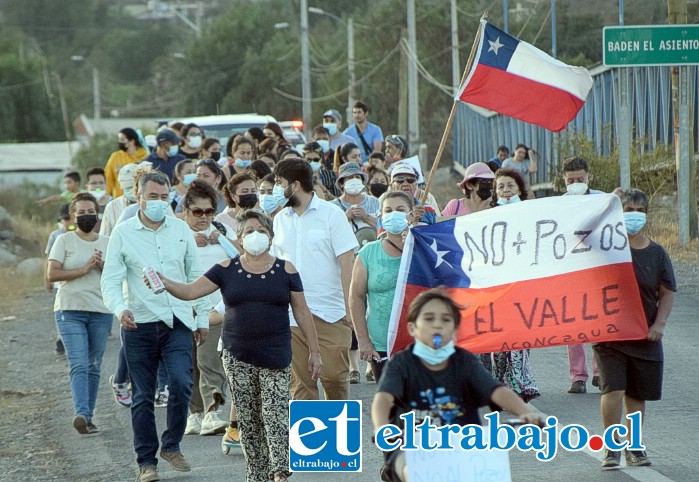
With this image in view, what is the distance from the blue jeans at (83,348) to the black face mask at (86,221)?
0.67m

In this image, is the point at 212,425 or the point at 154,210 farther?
the point at 212,425

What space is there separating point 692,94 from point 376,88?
108 ft

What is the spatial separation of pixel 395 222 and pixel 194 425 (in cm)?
288

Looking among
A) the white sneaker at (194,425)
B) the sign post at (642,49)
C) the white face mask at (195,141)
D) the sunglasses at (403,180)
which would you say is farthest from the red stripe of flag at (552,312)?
the sign post at (642,49)

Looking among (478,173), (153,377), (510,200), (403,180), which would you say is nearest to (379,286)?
(153,377)

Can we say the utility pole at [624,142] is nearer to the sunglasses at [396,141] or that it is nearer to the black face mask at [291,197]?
the sunglasses at [396,141]

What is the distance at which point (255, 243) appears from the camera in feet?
27.6

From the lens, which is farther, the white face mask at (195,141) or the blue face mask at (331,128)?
the blue face mask at (331,128)

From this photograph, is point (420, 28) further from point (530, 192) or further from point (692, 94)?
point (530, 192)

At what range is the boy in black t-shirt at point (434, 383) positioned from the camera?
6.14 metres

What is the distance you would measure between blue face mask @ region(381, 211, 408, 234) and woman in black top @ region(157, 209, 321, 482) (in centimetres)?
75

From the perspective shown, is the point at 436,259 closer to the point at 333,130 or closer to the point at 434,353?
the point at 434,353

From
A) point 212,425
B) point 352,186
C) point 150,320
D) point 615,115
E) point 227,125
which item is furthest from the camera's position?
point 615,115

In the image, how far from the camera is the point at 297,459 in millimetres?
8797
